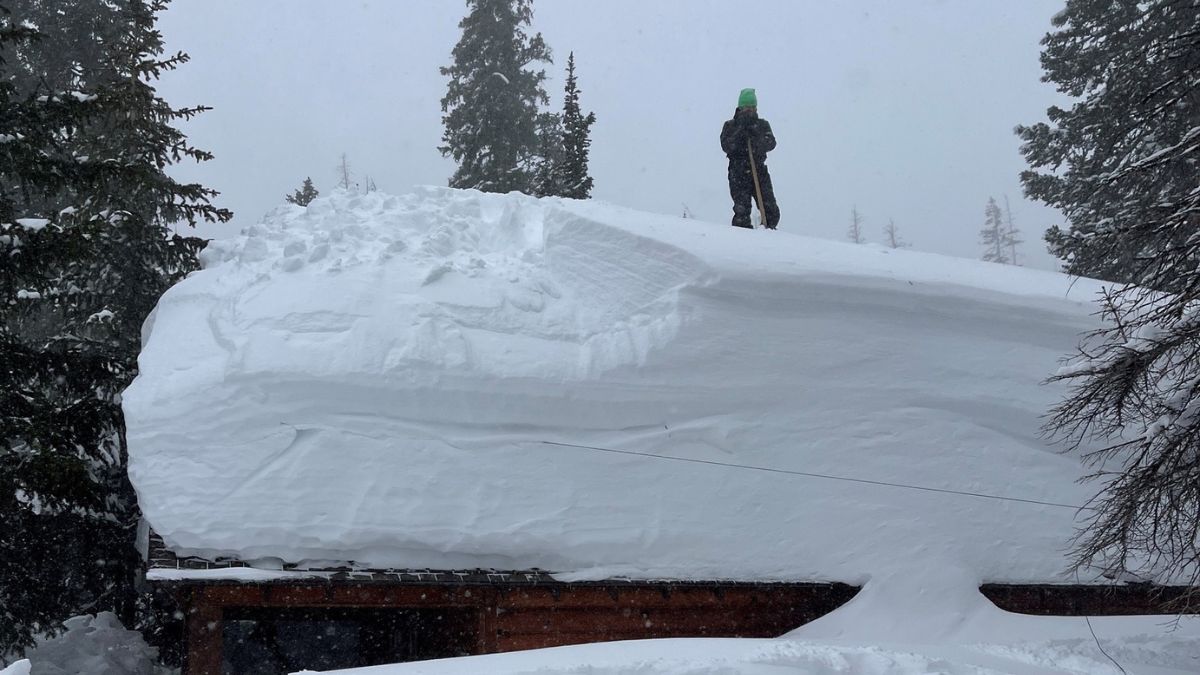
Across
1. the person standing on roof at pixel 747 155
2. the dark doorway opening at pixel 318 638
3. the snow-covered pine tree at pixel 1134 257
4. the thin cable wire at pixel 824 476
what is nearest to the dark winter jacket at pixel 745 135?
the person standing on roof at pixel 747 155

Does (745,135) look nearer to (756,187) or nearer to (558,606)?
(756,187)

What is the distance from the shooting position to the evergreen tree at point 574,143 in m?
18.1

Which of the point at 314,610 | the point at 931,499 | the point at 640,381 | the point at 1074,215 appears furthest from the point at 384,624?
the point at 1074,215

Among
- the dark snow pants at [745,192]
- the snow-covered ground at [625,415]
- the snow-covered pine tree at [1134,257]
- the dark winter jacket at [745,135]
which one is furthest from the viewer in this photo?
the dark snow pants at [745,192]

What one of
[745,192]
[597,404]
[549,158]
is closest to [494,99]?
[549,158]

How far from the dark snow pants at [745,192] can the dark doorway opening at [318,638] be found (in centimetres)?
678

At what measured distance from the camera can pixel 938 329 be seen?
389 inches

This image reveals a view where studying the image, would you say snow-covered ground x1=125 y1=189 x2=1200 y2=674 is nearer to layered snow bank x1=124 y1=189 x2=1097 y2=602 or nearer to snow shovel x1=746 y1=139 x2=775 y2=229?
layered snow bank x1=124 y1=189 x2=1097 y2=602

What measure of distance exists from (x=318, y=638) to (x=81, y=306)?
472cm

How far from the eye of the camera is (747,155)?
12664 millimetres

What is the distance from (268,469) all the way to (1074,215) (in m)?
16.2

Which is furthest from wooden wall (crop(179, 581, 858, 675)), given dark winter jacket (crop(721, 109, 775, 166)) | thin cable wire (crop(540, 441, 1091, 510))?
dark winter jacket (crop(721, 109, 775, 166))

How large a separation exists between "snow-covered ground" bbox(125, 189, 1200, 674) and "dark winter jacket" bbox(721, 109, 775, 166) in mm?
2308

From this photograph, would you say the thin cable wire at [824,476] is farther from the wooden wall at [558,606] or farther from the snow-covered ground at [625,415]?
the wooden wall at [558,606]
